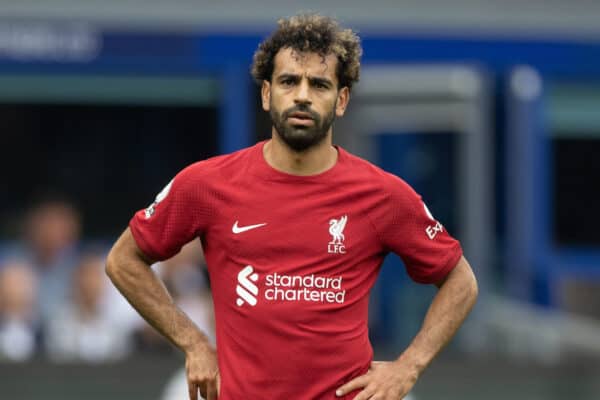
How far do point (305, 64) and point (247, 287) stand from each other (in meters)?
0.73

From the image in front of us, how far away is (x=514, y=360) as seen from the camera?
8.77 meters

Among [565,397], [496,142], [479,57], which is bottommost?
[565,397]

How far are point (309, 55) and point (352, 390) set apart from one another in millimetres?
1070

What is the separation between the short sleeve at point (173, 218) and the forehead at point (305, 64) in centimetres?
44

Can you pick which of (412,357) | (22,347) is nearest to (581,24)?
(22,347)

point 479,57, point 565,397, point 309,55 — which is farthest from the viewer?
point 479,57

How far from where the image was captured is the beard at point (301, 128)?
451 cm

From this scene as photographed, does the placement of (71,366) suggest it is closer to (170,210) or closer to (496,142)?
(170,210)

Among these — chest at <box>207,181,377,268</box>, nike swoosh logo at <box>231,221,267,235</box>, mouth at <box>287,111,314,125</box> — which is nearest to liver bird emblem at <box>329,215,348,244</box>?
chest at <box>207,181,377,268</box>

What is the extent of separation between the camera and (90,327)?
30.8 feet

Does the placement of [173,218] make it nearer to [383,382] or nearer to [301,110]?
[301,110]

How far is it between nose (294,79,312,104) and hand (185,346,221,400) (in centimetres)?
86

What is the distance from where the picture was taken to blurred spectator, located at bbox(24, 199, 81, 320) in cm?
1027

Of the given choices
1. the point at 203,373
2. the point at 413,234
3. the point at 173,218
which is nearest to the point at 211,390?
the point at 203,373
